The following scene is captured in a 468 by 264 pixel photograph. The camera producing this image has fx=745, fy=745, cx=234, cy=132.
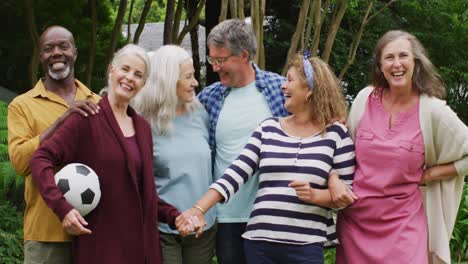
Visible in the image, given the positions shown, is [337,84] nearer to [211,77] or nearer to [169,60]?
[169,60]

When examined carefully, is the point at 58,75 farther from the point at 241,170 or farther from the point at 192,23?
the point at 192,23

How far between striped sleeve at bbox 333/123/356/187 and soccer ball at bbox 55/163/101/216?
1397 millimetres

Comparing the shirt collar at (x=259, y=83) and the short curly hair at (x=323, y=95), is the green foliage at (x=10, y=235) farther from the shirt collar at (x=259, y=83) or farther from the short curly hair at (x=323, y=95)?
the short curly hair at (x=323, y=95)

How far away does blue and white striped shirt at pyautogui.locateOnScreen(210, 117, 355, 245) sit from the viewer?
167 inches

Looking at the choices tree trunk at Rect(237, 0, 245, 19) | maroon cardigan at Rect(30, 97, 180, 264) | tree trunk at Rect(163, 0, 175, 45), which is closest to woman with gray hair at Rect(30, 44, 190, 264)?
maroon cardigan at Rect(30, 97, 180, 264)

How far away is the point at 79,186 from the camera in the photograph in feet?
12.5

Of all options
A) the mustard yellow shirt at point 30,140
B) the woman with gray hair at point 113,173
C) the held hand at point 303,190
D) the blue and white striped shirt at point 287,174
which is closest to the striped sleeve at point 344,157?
the blue and white striped shirt at point 287,174

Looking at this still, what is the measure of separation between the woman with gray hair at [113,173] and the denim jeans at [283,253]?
451 mm

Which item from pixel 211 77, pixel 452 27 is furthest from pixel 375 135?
pixel 452 27

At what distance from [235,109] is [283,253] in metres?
1.02

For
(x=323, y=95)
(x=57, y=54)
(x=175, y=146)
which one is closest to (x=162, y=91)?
(x=175, y=146)

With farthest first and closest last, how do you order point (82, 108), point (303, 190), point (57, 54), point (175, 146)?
point (175, 146) < point (57, 54) < point (303, 190) < point (82, 108)

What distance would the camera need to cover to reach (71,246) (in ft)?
13.7

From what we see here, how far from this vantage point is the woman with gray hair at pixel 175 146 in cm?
447
